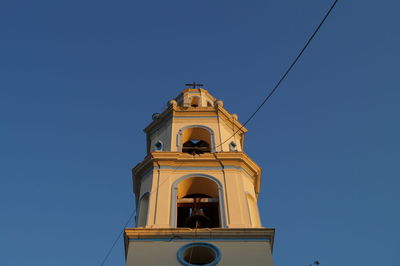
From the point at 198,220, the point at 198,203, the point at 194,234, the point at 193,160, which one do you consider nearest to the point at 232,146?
the point at 193,160

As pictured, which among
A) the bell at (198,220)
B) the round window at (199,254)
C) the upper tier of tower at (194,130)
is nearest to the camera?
the round window at (199,254)

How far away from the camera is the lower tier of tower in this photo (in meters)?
15.6

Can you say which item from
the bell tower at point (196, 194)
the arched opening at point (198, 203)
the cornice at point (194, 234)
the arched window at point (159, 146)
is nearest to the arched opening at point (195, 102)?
the bell tower at point (196, 194)

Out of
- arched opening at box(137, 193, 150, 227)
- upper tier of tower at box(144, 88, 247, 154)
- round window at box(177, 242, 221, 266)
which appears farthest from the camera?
upper tier of tower at box(144, 88, 247, 154)

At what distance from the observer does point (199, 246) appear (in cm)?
1619

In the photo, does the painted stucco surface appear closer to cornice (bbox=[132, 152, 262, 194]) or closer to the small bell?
the small bell

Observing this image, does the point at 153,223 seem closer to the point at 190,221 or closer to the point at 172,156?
the point at 190,221

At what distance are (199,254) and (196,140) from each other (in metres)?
7.64

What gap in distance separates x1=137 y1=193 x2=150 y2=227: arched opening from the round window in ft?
7.94

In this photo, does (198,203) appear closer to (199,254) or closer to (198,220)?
(198,220)

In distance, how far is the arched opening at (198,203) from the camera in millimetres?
18234

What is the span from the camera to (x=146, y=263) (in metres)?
15.5

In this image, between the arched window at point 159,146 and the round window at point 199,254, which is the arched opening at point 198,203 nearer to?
the round window at point 199,254

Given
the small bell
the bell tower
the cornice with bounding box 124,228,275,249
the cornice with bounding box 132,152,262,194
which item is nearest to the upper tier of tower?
the bell tower
